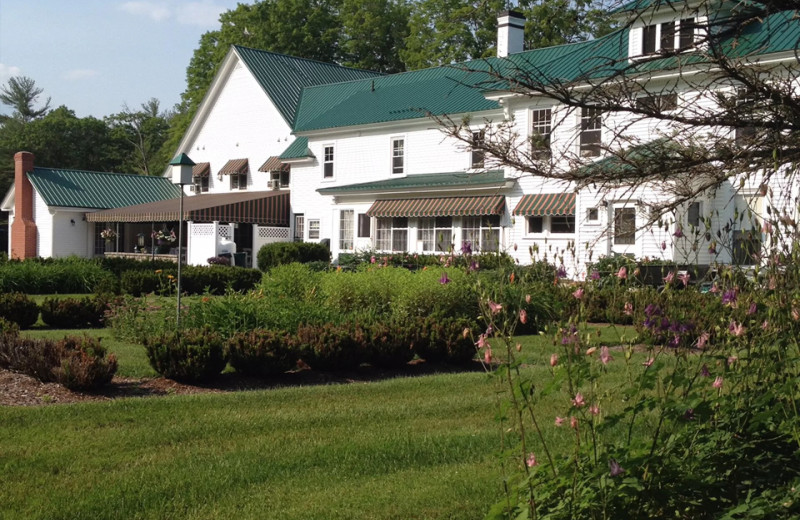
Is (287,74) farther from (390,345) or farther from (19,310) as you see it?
(390,345)

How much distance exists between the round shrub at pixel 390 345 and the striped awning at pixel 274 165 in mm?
27364

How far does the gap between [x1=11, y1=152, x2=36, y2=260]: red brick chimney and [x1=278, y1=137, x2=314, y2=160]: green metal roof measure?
13907 mm

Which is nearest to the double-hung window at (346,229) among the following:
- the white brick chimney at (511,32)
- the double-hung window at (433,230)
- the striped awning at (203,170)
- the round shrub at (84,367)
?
the double-hung window at (433,230)

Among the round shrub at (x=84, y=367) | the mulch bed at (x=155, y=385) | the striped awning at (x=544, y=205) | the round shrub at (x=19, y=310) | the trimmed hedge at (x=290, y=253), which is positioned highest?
the striped awning at (x=544, y=205)

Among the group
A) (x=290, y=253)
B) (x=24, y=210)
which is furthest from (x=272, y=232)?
(x=24, y=210)

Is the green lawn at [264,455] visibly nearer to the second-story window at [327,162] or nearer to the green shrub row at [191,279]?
the green shrub row at [191,279]

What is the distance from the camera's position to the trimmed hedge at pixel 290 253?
30.9 m

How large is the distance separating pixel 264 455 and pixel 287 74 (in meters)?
35.9

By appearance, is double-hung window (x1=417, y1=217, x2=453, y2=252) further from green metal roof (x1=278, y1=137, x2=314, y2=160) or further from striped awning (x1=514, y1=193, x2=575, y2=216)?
green metal roof (x1=278, y1=137, x2=314, y2=160)

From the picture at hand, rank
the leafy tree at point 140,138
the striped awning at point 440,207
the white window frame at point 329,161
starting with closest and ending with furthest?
1. the striped awning at point 440,207
2. the white window frame at point 329,161
3. the leafy tree at point 140,138

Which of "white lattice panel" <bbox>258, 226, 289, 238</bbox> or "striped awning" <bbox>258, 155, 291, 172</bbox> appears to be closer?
"white lattice panel" <bbox>258, 226, 289, 238</bbox>

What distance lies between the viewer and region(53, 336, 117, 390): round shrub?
8.82 m

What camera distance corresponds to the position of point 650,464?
153 inches

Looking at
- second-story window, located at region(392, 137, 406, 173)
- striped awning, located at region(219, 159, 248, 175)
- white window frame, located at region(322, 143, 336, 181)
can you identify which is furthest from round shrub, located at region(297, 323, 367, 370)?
striped awning, located at region(219, 159, 248, 175)
